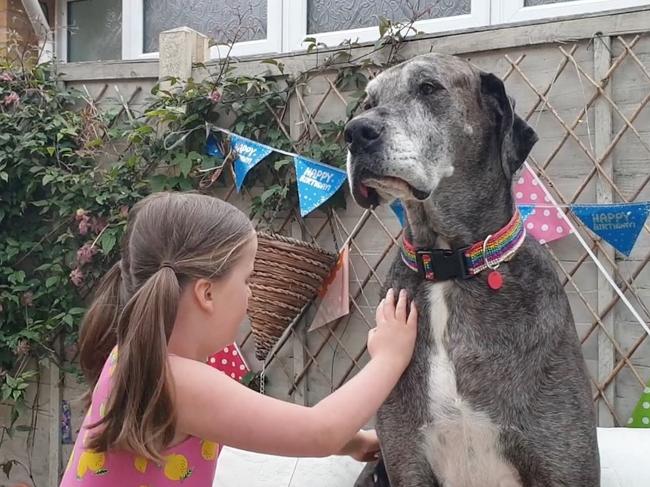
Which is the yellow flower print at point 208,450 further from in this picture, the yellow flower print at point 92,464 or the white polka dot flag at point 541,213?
the white polka dot flag at point 541,213

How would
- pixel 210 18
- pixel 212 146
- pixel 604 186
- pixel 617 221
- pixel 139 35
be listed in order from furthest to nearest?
pixel 139 35 < pixel 210 18 < pixel 212 146 < pixel 604 186 < pixel 617 221

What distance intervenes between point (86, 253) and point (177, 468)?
6.89 ft

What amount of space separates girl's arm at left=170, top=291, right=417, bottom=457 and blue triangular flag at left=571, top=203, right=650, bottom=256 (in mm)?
1197

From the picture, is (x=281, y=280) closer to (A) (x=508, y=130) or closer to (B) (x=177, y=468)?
(B) (x=177, y=468)

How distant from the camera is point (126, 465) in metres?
1.56

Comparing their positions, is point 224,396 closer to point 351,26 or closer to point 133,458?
point 133,458

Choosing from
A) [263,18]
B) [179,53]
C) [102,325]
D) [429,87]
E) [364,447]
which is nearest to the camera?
[429,87]

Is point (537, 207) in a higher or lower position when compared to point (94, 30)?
lower

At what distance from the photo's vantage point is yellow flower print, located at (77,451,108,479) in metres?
1.56

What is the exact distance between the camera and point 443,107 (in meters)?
1.65

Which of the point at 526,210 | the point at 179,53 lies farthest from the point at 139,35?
the point at 526,210

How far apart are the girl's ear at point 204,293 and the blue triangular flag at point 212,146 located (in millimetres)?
1896

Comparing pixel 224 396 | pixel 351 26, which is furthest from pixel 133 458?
pixel 351 26

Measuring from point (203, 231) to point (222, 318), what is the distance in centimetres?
20
